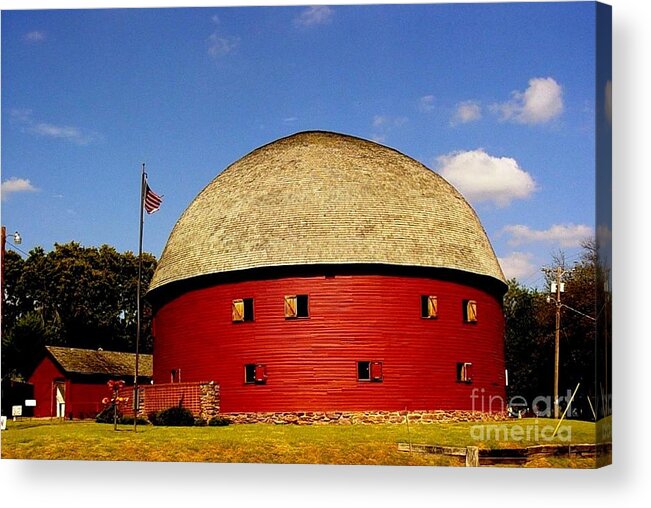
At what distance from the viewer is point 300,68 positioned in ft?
73.1

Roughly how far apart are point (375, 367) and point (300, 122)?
706cm

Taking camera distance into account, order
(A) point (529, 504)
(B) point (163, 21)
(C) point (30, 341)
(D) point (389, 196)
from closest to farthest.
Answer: (A) point (529, 504)
(B) point (163, 21)
(C) point (30, 341)
(D) point (389, 196)

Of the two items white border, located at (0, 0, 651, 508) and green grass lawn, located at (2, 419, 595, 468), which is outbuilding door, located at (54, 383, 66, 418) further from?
white border, located at (0, 0, 651, 508)

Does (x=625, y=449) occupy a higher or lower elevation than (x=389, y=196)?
lower

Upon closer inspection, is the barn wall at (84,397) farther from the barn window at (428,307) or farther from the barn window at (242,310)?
the barn window at (428,307)

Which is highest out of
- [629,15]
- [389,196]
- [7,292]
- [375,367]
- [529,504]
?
[629,15]

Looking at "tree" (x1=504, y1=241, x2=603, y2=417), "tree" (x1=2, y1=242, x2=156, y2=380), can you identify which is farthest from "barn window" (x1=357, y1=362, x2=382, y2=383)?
"tree" (x1=2, y1=242, x2=156, y2=380)

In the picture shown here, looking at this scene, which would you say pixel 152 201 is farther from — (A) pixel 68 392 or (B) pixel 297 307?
(A) pixel 68 392

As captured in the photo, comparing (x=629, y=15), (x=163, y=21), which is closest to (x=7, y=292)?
(x=163, y=21)

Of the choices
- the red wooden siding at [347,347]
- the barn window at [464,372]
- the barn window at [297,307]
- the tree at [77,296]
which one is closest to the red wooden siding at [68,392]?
the tree at [77,296]

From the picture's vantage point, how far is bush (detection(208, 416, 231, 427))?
2594 cm

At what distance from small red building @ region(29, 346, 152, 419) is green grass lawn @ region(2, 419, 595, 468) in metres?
4.85

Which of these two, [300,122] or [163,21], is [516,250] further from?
[163,21]

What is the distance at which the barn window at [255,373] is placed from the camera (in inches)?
1090
